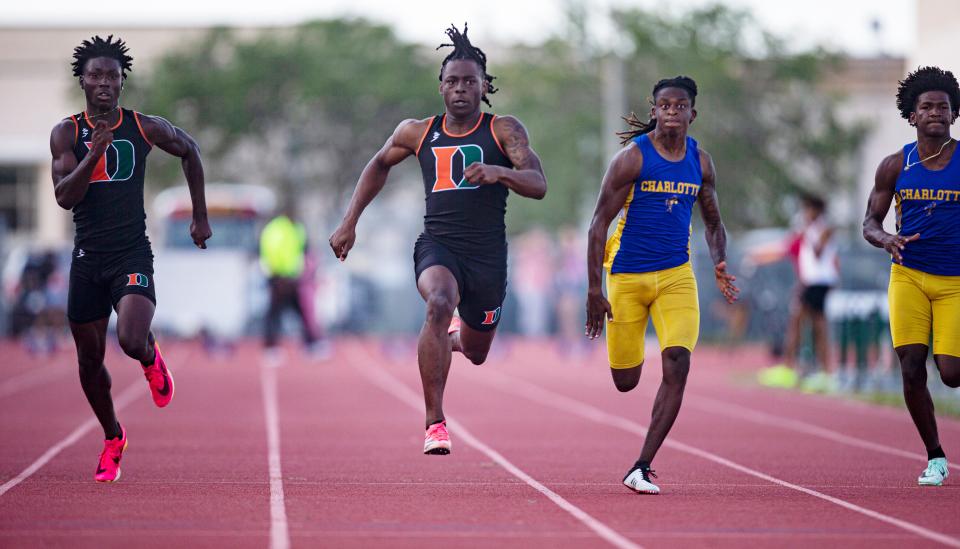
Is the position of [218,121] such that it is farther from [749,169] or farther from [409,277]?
[749,169]

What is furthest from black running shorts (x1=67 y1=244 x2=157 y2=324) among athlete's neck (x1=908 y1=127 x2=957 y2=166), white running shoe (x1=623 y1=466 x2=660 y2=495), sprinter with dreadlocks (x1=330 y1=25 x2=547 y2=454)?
athlete's neck (x1=908 y1=127 x2=957 y2=166)

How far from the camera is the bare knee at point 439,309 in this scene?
909cm

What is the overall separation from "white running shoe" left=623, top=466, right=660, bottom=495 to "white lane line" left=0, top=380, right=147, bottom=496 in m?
3.40

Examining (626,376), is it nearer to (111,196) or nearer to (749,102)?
(111,196)

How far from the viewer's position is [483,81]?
9609mm

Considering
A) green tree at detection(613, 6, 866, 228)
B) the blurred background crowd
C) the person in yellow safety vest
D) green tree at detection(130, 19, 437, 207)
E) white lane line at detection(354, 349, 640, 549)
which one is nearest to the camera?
white lane line at detection(354, 349, 640, 549)

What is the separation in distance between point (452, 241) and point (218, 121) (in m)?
42.1

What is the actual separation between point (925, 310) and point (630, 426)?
528cm

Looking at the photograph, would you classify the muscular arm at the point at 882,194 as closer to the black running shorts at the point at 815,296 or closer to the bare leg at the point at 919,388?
the bare leg at the point at 919,388

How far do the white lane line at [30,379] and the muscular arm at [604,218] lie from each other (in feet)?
36.1

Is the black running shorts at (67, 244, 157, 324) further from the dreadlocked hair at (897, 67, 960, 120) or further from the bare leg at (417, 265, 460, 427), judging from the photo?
the dreadlocked hair at (897, 67, 960, 120)

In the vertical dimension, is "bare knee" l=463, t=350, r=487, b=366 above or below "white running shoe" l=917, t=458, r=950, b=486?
above

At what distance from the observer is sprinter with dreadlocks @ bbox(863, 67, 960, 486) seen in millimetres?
9273

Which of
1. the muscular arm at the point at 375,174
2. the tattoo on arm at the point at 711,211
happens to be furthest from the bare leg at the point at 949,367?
the muscular arm at the point at 375,174
